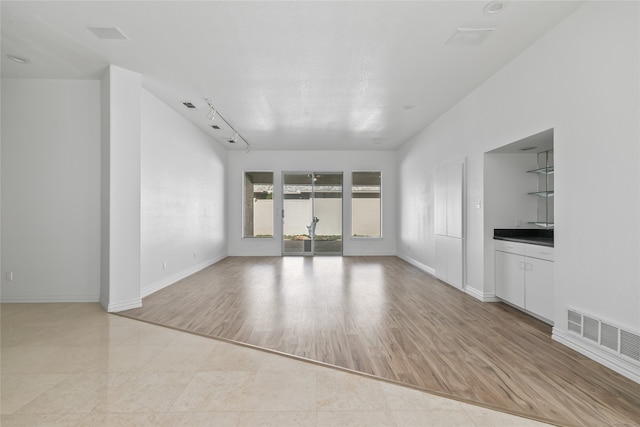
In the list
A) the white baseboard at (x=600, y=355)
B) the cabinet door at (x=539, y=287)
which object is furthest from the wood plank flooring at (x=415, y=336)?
the cabinet door at (x=539, y=287)

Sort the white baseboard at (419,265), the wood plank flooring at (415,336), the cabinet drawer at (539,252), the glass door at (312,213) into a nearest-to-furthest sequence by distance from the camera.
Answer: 1. the wood plank flooring at (415,336)
2. the cabinet drawer at (539,252)
3. the white baseboard at (419,265)
4. the glass door at (312,213)

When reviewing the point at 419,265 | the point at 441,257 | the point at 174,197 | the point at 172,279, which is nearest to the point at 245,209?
the point at 174,197

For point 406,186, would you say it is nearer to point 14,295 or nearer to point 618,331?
point 618,331

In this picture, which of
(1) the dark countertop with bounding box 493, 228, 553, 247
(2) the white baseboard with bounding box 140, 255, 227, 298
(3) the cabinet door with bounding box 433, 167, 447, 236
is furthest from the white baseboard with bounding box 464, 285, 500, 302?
(2) the white baseboard with bounding box 140, 255, 227, 298

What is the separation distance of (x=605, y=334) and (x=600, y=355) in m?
0.19

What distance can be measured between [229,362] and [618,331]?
2.98m

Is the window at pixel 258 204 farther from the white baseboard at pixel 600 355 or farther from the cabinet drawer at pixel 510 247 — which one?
the white baseboard at pixel 600 355

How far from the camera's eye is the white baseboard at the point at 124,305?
168 inches

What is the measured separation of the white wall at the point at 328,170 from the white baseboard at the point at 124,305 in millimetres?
5344

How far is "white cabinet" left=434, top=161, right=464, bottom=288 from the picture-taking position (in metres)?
5.45

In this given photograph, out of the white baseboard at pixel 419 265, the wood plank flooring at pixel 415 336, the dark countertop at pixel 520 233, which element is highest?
the dark countertop at pixel 520 233

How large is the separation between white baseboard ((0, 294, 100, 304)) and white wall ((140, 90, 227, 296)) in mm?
660

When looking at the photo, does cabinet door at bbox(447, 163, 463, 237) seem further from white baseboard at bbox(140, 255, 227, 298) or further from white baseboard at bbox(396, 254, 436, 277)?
white baseboard at bbox(140, 255, 227, 298)

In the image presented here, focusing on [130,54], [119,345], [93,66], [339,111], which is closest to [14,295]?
[119,345]
